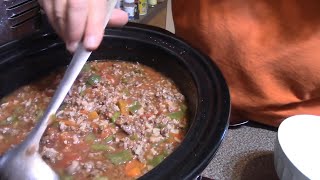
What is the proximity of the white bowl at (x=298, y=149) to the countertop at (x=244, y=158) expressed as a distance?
83mm

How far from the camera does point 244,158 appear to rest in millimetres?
850

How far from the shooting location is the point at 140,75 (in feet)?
3.43

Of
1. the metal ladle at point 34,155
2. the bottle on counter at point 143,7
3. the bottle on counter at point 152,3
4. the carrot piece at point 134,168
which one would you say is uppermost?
the metal ladle at point 34,155

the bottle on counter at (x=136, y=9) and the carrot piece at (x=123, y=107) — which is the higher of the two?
the carrot piece at (x=123, y=107)

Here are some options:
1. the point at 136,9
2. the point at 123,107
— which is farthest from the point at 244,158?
the point at 136,9

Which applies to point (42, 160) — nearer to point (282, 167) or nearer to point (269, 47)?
point (282, 167)

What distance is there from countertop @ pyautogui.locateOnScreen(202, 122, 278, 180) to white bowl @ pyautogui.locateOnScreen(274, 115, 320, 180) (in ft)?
0.27

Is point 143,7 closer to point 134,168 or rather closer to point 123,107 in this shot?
point 123,107

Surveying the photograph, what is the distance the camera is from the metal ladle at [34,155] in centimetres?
69

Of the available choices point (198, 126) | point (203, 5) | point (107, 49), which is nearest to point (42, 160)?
point (198, 126)

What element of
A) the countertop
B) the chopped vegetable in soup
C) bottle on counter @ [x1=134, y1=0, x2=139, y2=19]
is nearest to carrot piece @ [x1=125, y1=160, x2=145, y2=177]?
the chopped vegetable in soup

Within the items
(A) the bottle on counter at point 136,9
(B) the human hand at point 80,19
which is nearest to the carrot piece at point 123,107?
(B) the human hand at point 80,19

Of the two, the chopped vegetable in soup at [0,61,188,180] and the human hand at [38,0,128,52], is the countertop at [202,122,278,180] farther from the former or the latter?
the human hand at [38,0,128,52]

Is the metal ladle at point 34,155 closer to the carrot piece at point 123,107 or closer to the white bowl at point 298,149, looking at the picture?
the carrot piece at point 123,107
